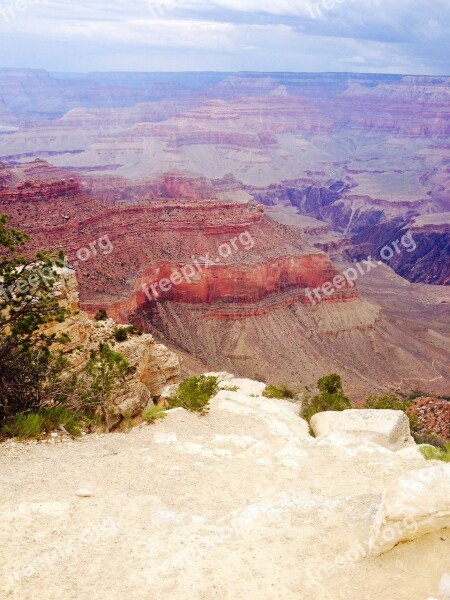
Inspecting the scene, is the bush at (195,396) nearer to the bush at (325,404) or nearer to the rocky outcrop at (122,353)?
the rocky outcrop at (122,353)

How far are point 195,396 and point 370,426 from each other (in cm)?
563

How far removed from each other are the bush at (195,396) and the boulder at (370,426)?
3805 millimetres

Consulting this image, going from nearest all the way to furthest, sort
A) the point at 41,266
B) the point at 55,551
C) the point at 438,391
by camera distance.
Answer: the point at 55,551 < the point at 41,266 < the point at 438,391

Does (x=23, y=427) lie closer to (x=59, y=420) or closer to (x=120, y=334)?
(x=59, y=420)

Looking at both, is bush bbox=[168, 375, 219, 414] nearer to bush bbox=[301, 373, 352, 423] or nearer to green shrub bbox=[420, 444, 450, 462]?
bush bbox=[301, 373, 352, 423]

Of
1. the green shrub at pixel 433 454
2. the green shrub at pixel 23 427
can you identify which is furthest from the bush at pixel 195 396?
the green shrub at pixel 433 454

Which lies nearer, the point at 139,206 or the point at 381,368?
the point at 381,368

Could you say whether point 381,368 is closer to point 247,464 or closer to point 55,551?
point 247,464

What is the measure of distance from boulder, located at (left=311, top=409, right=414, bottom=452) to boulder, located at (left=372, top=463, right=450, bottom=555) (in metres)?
7.96

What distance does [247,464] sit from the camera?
12961 millimetres

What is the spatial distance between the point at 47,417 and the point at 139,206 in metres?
43.7

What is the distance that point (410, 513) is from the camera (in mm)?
8430

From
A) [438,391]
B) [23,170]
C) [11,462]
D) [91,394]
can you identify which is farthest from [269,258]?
[23,170]

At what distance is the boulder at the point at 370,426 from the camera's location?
1719 centimetres
